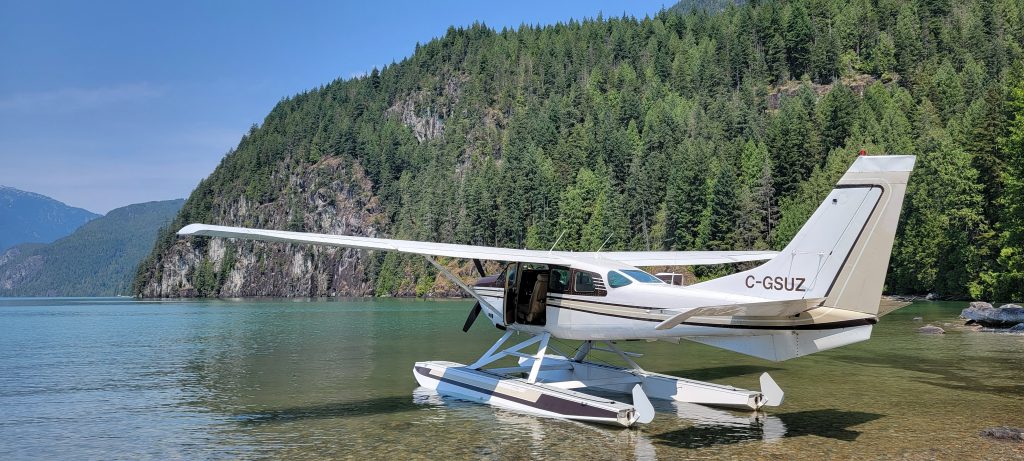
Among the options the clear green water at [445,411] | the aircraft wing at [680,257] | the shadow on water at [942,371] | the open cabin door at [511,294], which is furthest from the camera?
the aircraft wing at [680,257]

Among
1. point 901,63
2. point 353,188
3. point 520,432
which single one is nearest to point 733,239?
point 520,432

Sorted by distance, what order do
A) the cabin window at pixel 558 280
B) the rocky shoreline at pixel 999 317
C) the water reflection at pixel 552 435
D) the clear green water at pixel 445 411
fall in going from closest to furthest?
the water reflection at pixel 552 435, the clear green water at pixel 445 411, the cabin window at pixel 558 280, the rocky shoreline at pixel 999 317

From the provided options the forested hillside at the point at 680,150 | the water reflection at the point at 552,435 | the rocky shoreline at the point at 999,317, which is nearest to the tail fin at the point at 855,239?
the water reflection at the point at 552,435

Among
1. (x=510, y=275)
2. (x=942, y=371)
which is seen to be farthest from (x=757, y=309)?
(x=942, y=371)

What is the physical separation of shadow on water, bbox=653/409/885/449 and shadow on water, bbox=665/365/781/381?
4.91 meters

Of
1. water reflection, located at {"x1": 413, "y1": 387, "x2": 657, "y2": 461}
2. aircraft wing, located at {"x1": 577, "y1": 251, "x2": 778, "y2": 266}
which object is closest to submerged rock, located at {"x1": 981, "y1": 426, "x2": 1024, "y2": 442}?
water reflection, located at {"x1": 413, "y1": 387, "x2": 657, "y2": 461}

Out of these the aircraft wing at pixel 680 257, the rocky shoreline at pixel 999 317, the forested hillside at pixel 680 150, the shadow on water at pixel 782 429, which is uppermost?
the forested hillside at pixel 680 150

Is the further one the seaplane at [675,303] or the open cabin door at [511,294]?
the open cabin door at [511,294]

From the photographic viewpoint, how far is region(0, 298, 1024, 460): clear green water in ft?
33.8

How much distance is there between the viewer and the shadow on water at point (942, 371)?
14812 mm

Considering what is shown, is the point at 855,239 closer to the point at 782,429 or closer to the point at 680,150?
the point at 782,429

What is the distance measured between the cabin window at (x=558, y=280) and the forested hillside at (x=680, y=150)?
37083mm

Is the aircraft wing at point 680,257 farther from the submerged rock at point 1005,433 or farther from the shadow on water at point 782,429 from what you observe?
the submerged rock at point 1005,433

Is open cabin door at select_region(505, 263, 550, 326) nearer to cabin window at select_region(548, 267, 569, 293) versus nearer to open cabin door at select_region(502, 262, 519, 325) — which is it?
open cabin door at select_region(502, 262, 519, 325)
